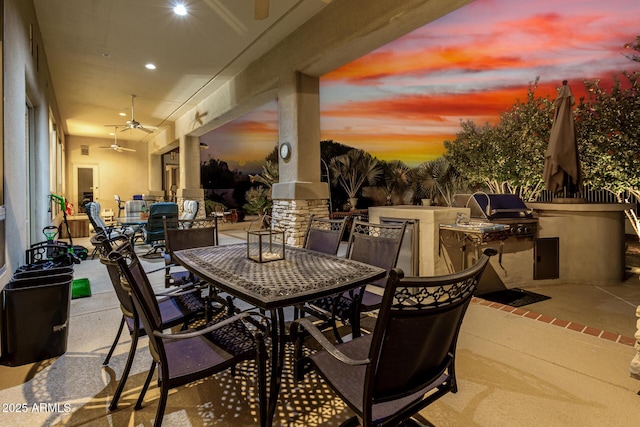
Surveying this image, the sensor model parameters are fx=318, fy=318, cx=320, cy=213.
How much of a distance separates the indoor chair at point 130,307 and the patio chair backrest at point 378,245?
4.07 ft

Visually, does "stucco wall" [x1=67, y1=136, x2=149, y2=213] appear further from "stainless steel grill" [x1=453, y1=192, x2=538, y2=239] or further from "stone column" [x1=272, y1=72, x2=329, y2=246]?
"stainless steel grill" [x1=453, y1=192, x2=538, y2=239]

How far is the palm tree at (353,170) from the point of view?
11031 mm

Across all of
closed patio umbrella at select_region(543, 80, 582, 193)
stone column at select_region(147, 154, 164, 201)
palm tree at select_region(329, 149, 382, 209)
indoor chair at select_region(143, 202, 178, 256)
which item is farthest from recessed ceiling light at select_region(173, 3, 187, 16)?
stone column at select_region(147, 154, 164, 201)

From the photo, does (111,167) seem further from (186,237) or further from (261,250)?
(261,250)

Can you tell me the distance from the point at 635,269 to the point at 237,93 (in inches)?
295

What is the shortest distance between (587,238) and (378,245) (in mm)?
3485

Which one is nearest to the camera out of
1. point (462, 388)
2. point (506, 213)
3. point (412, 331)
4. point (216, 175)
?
point (412, 331)

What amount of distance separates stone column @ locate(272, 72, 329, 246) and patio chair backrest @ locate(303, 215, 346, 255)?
6.08ft

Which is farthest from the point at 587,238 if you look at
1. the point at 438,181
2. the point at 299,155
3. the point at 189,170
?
the point at 189,170

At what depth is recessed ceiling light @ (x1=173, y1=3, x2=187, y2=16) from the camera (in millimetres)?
4175

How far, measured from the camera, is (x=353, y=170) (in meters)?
11.0

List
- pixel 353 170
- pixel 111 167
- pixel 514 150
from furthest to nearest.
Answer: pixel 111 167, pixel 353 170, pixel 514 150

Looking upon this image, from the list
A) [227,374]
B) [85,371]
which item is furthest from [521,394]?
[85,371]

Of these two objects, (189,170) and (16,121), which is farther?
(189,170)
